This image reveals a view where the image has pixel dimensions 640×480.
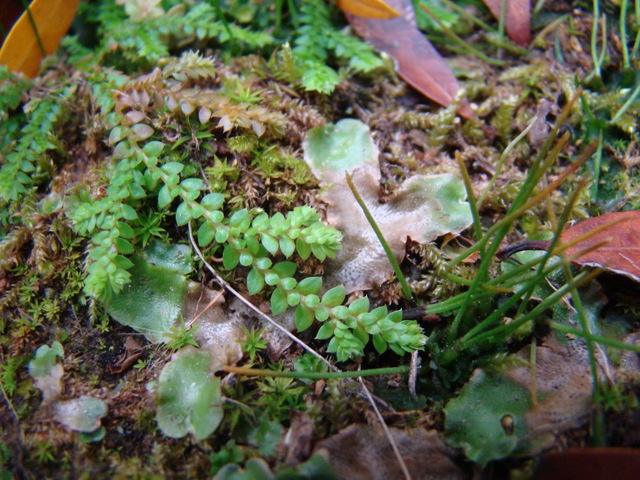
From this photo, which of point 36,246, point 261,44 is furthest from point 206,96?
point 36,246

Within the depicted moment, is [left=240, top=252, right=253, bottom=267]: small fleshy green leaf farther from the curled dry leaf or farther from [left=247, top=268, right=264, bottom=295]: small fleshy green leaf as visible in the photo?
the curled dry leaf

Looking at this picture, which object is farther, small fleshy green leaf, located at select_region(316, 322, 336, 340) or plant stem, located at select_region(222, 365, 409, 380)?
small fleshy green leaf, located at select_region(316, 322, 336, 340)

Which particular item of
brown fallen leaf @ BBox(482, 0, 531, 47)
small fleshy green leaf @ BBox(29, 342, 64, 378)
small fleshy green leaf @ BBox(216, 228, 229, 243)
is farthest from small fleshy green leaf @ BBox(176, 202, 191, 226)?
brown fallen leaf @ BBox(482, 0, 531, 47)

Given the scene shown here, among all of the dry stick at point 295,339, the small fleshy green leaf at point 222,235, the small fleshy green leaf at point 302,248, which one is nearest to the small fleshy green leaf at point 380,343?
the dry stick at point 295,339

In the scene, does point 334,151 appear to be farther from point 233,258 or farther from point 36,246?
point 36,246

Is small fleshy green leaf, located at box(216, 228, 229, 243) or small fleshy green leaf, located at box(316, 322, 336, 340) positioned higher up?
small fleshy green leaf, located at box(216, 228, 229, 243)

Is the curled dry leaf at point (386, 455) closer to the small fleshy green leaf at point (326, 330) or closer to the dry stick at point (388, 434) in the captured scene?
the dry stick at point (388, 434)

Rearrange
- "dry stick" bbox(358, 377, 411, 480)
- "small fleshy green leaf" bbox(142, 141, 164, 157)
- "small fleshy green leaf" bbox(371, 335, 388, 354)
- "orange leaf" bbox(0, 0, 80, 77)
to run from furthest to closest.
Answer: "orange leaf" bbox(0, 0, 80, 77), "small fleshy green leaf" bbox(142, 141, 164, 157), "small fleshy green leaf" bbox(371, 335, 388, 354), "dry stick" bbox(358, 377, 411, 480)
